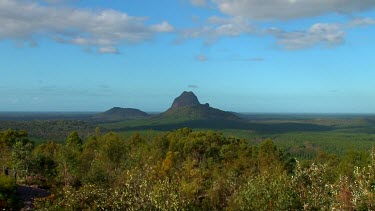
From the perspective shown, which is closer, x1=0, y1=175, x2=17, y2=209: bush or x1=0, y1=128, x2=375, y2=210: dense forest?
x1=0, y1=128, x2=375, y2=210: dense forest

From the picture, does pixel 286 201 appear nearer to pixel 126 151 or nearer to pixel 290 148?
pixel 126 151

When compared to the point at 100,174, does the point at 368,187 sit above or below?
above

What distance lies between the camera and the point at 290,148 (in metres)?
157

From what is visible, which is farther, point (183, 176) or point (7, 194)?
point (183, 176)

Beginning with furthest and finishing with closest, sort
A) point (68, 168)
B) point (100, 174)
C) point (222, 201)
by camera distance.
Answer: point (68, 168) < point (100, 174) < point (222, 201)

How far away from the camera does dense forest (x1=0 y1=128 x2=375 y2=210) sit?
18.0m

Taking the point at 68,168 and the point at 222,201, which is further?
the point at 68,168

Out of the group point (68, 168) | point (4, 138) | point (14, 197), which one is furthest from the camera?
point (4, 138)

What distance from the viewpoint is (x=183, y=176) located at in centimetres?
4131

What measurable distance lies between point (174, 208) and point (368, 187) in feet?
26.4

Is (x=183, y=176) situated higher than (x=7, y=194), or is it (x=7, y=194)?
(x=183, y=176)

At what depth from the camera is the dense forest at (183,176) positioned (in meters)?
18.0

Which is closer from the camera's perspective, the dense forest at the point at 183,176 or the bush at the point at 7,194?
the dense forest at the point at 183,176

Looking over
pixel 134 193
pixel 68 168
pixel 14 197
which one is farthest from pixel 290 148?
pixel 134 193
